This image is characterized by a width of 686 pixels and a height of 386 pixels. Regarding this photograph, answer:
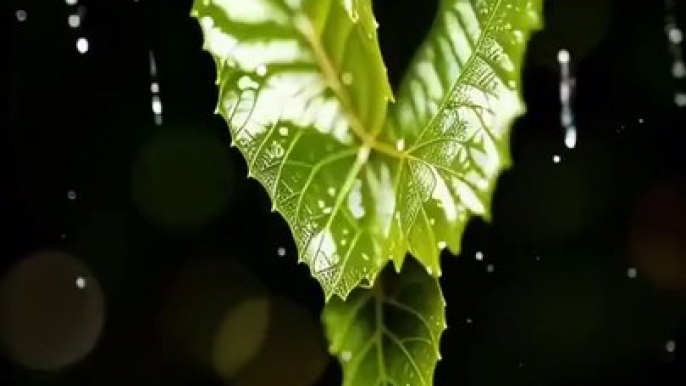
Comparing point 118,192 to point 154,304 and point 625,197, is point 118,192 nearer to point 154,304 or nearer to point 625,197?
point 154,304

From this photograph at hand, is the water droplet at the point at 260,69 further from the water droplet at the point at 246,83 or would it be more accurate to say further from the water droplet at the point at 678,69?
the water droplet at the point at 678,69

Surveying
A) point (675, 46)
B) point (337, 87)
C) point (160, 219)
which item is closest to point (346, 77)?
point (337, 87)

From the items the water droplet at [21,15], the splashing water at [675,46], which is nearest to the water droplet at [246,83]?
the water droplet at [21,15]

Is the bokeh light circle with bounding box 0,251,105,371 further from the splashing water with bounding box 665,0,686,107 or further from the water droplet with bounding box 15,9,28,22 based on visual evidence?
the splashing water with bounding box 665,0,686,107

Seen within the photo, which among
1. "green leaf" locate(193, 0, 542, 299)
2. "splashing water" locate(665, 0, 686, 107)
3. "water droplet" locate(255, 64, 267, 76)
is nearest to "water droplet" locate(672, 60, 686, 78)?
"splashing water" locate(665, 0, 686, 107)

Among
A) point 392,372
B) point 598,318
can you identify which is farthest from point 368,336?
point 598,318

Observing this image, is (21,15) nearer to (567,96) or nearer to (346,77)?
(346,77)
